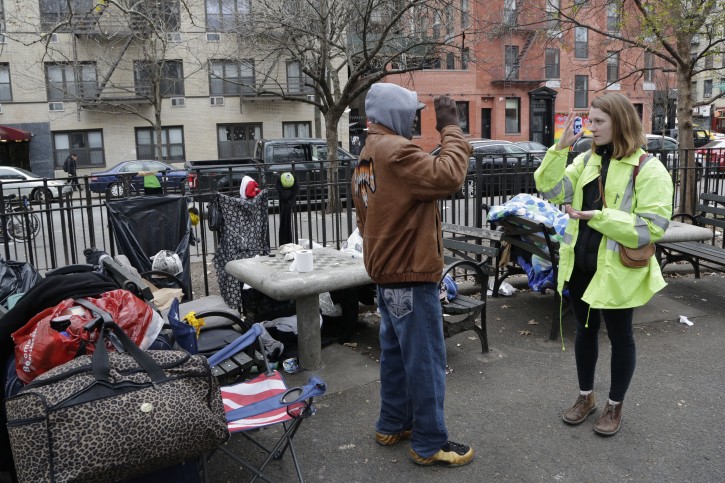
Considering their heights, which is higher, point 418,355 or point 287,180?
point 287,180

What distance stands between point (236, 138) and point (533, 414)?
1210 inches

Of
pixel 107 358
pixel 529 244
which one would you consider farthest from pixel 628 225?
pixel 107 358

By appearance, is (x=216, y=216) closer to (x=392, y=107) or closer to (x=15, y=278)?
(x=15, y=278)

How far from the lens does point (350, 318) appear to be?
17.5 ft

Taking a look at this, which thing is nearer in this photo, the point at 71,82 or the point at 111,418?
the point at 111,418

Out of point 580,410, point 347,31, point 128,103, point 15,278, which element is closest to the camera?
point 580,410

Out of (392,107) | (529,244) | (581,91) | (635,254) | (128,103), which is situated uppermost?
(581,91)

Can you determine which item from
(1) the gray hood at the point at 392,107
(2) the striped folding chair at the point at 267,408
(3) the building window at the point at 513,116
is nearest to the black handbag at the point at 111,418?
(2) the striped folding chair at the point at 267,408

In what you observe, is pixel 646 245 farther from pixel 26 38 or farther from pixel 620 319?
pixel 26 38

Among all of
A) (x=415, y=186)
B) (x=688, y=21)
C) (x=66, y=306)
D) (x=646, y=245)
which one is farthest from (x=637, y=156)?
(x=688, y=21)

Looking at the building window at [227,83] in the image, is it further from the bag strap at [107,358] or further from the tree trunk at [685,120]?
the bag strap at [107,358]

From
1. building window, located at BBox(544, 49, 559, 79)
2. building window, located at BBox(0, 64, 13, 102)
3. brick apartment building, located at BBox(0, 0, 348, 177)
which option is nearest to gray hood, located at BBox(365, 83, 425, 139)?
brick apartment building, located at BBox(0, 0, 348, 177)

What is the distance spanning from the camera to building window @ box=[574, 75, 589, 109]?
40.8 meters

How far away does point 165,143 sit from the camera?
32406 mm
